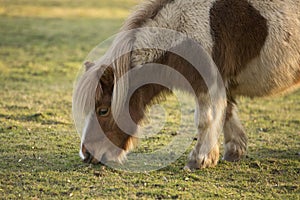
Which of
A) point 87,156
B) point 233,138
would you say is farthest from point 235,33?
point 87,156

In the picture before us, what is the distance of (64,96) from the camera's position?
1059cm

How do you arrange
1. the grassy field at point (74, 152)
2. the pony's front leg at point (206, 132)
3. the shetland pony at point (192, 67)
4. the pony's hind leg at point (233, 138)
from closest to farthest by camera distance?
1. the grassy field at point (74, 152)
2. the shetland pony at point (192, 67)
3. the pony's front leg at point (206, 132)
4. the pony's hind leg at point (233, 138)

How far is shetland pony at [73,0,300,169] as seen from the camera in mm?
5992

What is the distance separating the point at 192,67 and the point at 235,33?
0.61 m

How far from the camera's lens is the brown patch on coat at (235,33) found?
20.2 ft

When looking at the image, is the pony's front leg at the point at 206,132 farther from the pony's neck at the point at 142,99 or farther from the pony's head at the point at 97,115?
the pony's head at the point at 97,115

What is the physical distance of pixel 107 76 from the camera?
19.6 ft

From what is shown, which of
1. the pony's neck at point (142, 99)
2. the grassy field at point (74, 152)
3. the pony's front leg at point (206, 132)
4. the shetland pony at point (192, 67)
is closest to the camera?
the grassy field at point (74, 152)

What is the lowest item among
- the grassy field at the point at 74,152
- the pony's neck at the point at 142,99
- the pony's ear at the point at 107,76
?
the grassy field at the point at 74,152

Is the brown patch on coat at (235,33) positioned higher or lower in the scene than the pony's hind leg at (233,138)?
higher

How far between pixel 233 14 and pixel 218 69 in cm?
62

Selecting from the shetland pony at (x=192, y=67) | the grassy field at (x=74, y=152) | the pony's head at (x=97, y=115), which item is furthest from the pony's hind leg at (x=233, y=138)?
the pony's head at (x=97, y=115)

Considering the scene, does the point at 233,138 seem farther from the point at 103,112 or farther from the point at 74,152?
the point at 74,152

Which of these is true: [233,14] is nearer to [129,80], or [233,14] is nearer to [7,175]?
[129,80]
